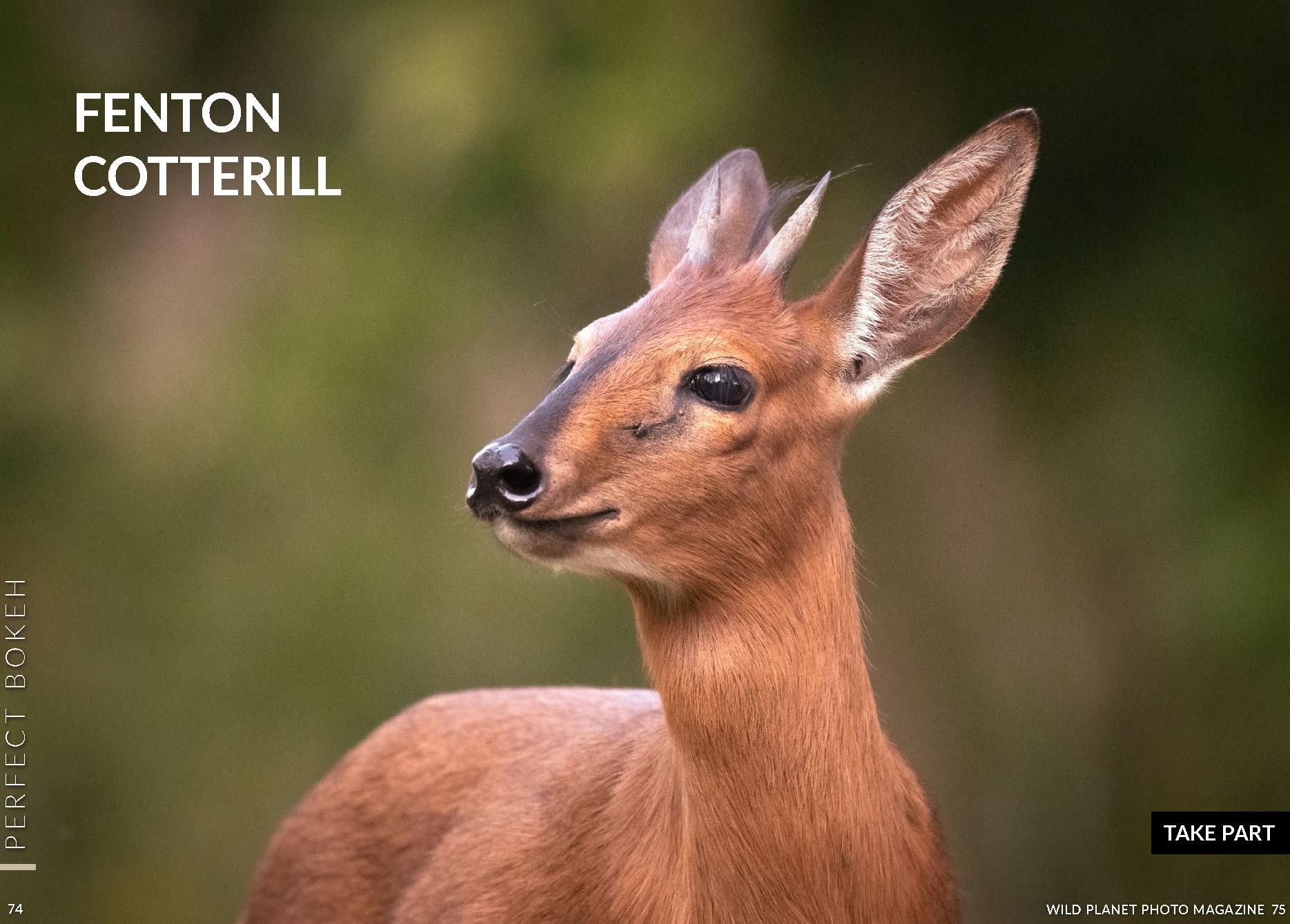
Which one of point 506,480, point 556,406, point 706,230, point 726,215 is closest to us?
point 506,480

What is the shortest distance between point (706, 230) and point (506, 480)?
4.30 feet

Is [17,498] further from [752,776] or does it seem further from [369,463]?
[752,776]

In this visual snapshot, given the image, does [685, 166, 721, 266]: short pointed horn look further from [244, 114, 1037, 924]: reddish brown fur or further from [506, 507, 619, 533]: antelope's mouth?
[506, 507, 619, 533]: antelope's mouth

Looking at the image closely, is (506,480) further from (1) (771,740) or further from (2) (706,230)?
(2) (706,230)

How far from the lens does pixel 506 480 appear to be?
13.2 feet

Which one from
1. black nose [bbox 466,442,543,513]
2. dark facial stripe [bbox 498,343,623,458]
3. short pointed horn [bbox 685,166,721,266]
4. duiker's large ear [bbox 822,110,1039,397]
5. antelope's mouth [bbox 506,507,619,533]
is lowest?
antelope's mouth [bbox 506,507,619,533]

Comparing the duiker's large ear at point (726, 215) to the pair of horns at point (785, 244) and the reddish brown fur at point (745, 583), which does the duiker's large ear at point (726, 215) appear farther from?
the reddish brown fur at point (745, 583)

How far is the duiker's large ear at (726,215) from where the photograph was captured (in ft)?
16.9

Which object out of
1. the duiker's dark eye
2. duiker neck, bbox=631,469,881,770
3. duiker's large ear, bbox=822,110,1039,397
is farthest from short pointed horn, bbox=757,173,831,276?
duiker neck, bbox=631,469,881,770

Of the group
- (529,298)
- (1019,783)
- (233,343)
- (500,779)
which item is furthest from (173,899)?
(500,779)

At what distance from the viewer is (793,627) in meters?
4.36

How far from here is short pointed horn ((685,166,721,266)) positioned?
4883 mm

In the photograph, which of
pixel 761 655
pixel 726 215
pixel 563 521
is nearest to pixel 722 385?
pixel 563 521

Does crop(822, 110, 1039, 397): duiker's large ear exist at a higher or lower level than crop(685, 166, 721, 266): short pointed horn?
lower
